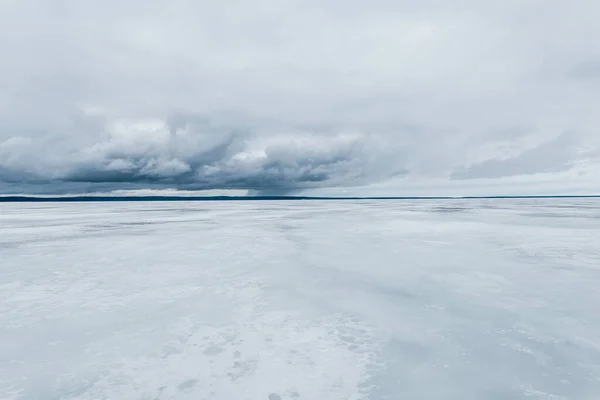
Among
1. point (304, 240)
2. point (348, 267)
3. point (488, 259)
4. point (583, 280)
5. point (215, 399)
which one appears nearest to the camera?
point (215, 399)

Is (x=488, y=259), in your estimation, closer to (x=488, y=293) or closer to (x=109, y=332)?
(x=488, y=293)

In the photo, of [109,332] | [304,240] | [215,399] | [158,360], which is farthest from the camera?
[304,240]

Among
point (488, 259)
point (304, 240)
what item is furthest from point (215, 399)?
point (304, 240)

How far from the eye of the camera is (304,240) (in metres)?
15.0

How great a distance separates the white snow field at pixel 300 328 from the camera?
12.6 feet

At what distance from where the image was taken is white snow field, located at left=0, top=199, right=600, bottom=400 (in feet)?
12.6

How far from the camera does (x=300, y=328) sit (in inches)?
212

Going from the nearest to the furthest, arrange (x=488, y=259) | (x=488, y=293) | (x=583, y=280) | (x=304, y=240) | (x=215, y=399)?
(x=215, y=399) → (x=488, y=293) → (x=583, y=280) → (x=488, y=259) → (x=304, y=240)

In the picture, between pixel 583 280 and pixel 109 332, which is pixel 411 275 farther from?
pixel 109 332

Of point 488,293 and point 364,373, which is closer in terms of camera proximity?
point 364,373

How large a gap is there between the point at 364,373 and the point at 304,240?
1097cm

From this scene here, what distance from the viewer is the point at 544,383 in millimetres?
3850

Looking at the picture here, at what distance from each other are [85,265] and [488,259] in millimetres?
11499

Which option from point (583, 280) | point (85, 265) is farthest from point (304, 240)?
point (583, 280)
